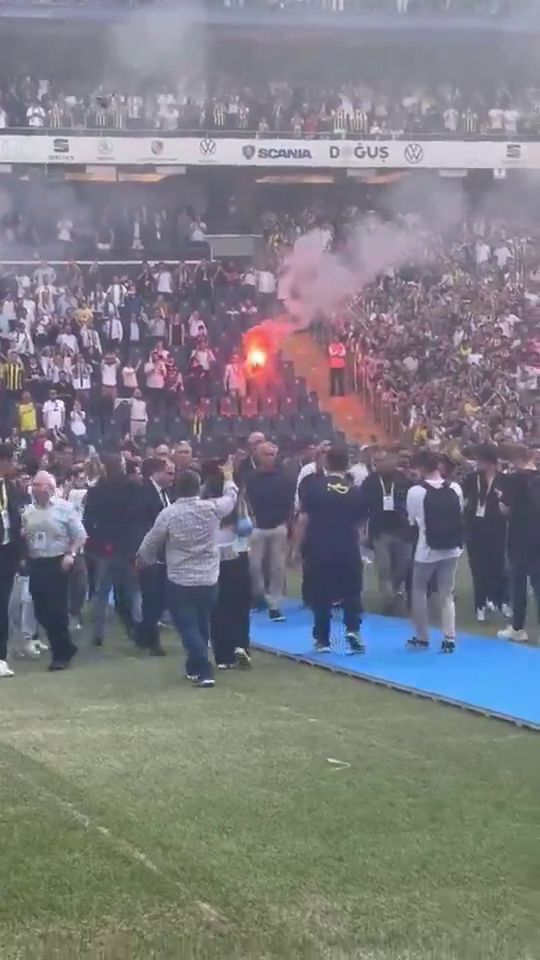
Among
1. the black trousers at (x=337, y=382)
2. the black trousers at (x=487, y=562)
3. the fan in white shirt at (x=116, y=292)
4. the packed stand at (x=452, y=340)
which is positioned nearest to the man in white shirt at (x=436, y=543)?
the black trousers at (x=487, y=562)

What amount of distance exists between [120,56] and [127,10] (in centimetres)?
123

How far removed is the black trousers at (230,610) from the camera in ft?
35.4

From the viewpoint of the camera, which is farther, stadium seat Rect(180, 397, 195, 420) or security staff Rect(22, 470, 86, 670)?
stadium seat Rect(180, 397, 195, 420)

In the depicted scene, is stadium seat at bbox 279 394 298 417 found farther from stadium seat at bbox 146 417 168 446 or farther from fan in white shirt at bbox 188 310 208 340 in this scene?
stadium seat at bbox 146 417 168 446

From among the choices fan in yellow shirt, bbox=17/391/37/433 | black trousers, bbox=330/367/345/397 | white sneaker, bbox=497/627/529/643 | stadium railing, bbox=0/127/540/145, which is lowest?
white sneaker, bbox=497/627/529/643

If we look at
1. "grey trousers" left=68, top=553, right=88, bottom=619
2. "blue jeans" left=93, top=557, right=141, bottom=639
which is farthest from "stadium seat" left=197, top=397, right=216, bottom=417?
"blue jeans" left=93, top=557, right=141, bottom=639

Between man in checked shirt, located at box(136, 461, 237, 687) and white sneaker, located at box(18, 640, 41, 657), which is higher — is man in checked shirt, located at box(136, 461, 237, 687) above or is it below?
above

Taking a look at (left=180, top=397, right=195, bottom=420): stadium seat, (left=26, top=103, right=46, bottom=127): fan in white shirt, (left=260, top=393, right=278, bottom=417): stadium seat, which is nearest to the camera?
(left=180, top=397, right=195, bottom=420): stadium seat

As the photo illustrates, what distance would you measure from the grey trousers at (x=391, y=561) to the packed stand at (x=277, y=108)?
536 inches

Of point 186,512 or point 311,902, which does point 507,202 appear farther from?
point 311,902

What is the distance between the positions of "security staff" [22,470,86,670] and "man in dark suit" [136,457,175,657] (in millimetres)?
672

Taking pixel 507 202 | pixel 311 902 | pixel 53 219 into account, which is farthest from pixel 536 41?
pixel 311 902

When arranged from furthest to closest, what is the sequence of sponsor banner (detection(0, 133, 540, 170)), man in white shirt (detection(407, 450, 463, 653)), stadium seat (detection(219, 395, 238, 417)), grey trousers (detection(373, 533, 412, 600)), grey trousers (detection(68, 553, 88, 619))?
sponsor banner (detection(0, 133, 540, 170)) → stadium seat (detection(219, 395, 238, 417)) → grey trousers (detection(373, 533, 412, 600)) → grey trousers (detection(68, 553, 88, 619)) → man in white shirt (detection(407, 450, 463, 653))

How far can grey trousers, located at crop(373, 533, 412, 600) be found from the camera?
13.9 meters
